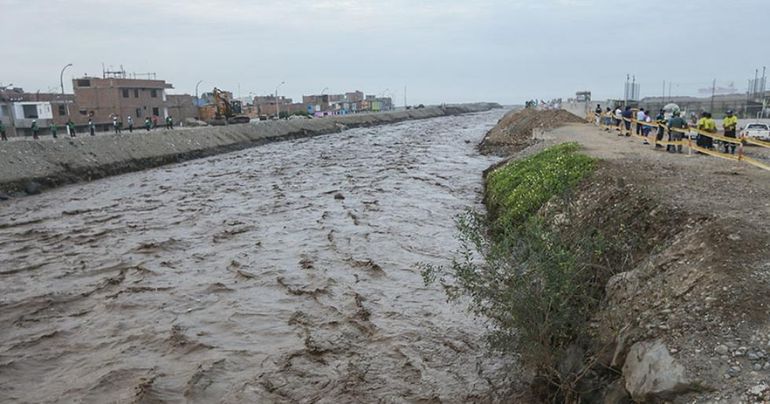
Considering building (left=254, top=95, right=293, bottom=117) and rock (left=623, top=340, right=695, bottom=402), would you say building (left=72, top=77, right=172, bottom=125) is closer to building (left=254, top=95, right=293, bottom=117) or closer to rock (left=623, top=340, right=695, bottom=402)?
building (left=254, top=95, right=293, bottom=117)

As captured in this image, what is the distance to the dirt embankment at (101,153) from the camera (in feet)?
96.1

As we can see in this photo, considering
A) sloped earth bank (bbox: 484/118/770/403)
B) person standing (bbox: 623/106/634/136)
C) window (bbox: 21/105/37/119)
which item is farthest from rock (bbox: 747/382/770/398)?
window (bbox: 21/105/37/119)

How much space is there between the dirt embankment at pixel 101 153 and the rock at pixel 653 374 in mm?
30121

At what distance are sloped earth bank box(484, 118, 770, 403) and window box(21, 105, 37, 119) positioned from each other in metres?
76.7

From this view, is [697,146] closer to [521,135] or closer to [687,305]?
[687,305]

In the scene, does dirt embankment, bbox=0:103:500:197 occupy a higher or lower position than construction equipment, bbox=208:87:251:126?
lower

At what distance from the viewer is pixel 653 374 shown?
5461 millimetres

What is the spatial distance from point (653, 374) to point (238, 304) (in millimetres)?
8276

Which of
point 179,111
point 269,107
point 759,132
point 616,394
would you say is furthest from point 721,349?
point 269,107

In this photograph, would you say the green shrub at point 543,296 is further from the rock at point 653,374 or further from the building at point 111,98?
the building at point 111,98

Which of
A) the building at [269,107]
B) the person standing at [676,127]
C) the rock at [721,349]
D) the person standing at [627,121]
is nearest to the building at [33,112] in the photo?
the building at [269,107]

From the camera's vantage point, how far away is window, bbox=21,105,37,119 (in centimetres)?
6762

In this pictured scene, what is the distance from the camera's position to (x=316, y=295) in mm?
11633

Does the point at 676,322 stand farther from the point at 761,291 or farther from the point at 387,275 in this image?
the point at 387,275
